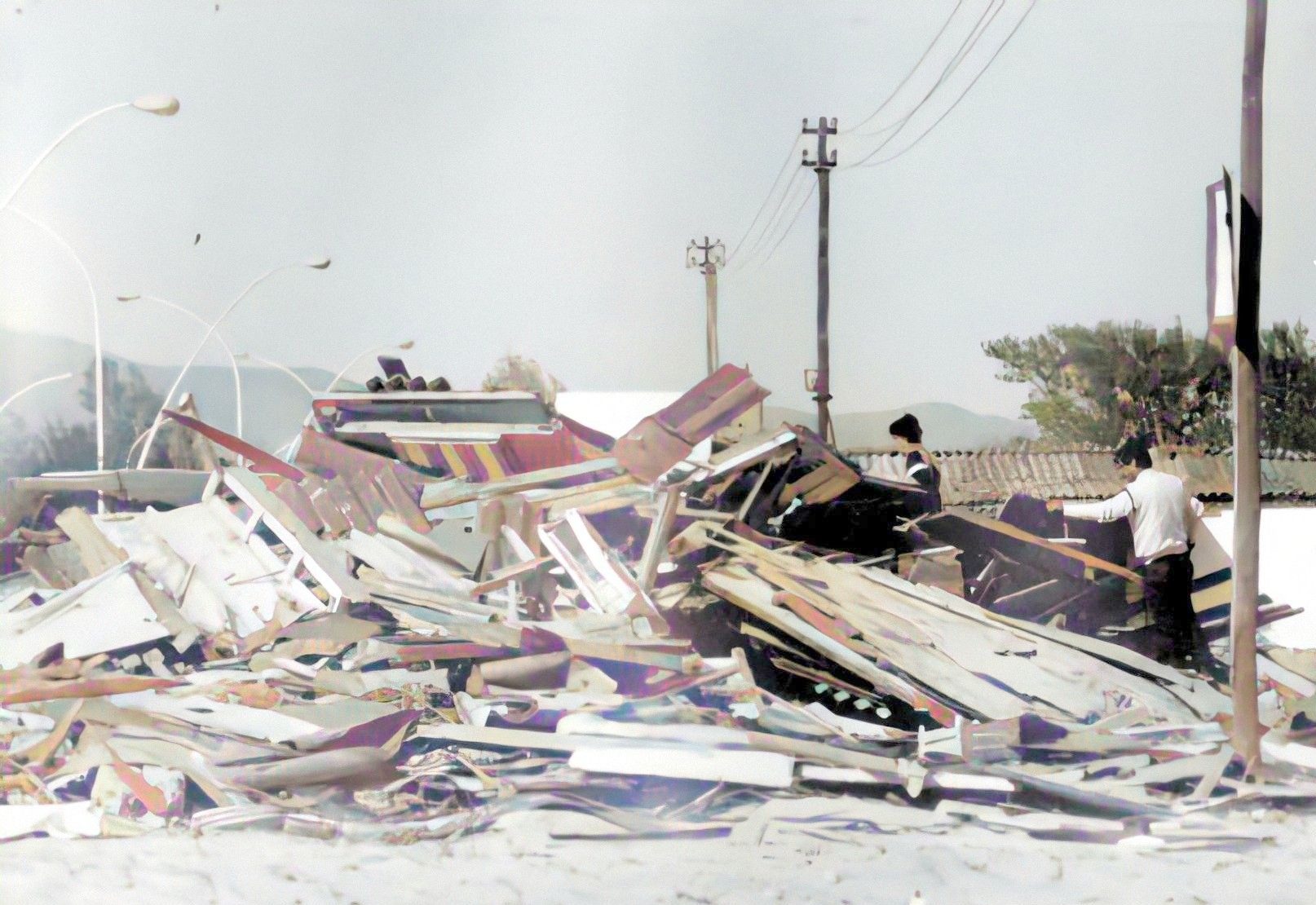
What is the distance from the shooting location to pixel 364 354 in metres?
3.58

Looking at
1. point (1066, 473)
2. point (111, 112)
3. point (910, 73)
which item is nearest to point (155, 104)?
point (111, 112)

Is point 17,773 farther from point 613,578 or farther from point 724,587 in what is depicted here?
point 724,587

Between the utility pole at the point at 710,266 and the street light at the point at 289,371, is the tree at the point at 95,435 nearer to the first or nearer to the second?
the street light at the point at 289,371

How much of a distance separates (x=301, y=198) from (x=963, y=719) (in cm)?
324

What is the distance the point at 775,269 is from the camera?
3.61 m

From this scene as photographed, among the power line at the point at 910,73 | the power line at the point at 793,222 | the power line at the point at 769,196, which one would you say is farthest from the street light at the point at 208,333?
the power line at the point at 910,73

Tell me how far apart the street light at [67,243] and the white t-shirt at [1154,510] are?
3743 mm

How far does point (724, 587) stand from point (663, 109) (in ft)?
6.12

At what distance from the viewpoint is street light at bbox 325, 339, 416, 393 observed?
3561 mm

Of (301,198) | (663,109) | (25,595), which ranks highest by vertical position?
(663,109)

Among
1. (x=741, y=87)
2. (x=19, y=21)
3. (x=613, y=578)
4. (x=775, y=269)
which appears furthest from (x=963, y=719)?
(x=19, y=21)

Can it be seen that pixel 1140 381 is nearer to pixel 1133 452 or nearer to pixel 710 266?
pixel 1133 452

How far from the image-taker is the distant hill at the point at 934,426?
356 centimetres

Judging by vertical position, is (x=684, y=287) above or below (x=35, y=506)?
above
